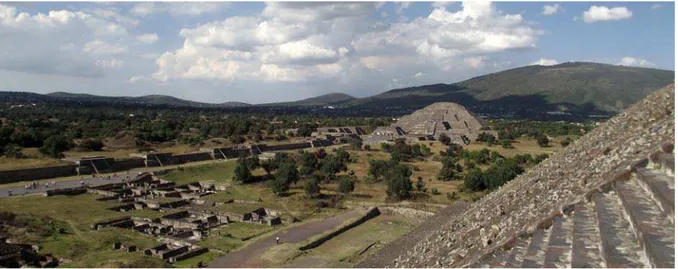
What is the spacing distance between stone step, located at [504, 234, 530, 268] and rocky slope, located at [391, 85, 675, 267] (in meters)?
0.12

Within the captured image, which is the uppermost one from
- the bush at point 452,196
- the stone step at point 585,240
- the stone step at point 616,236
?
the stone step at point 616,236

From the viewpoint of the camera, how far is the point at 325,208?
31.5 metres

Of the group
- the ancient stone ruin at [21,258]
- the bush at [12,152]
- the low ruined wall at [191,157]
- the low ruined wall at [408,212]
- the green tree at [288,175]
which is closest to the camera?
the ancient stone ruin at [21,258]

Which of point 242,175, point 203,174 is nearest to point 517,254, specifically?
point 242,175

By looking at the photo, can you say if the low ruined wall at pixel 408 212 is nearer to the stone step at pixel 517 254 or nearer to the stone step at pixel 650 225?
the stone step at pixel 517 254

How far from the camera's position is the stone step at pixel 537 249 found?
4883 mm

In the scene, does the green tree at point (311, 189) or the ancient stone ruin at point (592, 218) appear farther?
the green tree at point (311, 189)

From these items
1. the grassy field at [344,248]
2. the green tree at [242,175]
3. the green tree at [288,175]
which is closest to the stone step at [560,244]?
the grassy field at [344,248]

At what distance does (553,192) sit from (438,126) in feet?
234

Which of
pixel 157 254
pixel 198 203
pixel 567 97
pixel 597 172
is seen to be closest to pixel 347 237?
pixel 157 254

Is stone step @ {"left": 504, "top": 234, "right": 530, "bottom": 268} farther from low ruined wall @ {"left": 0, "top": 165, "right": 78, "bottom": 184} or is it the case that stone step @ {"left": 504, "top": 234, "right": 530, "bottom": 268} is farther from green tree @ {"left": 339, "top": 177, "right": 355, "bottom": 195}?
low ruined wall @ {"left": 0, "top": 165, "right": 78, "bottom": 184}

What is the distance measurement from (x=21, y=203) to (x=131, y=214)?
709 cm

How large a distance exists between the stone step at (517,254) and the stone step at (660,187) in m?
1.38

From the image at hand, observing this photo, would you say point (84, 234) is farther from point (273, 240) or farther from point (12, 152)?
point (12, 152)
